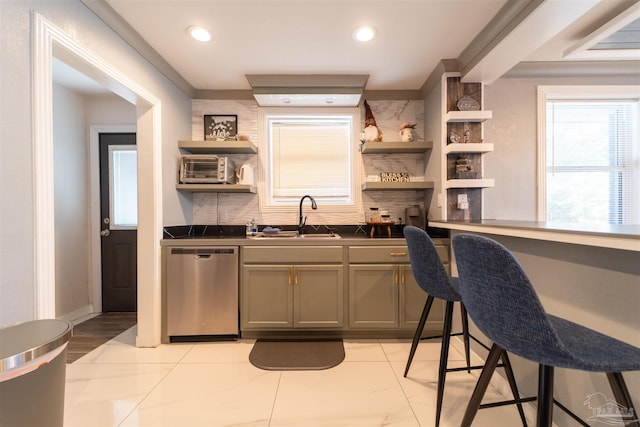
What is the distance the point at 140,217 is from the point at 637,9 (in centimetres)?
369

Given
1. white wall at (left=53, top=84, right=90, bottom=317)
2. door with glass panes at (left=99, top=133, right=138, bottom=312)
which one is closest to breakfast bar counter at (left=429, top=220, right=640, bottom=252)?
door with glass panes at (left=99, top=133, right=138, bottom=312)

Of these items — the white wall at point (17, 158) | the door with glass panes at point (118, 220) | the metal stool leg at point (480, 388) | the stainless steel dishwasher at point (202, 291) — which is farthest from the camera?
the door with glass panes at point (118, 220)

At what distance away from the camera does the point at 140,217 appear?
92.4 inches

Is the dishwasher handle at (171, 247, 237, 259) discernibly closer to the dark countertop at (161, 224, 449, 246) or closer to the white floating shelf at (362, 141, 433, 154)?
the dark countertop at (161, 224, 449, 246)

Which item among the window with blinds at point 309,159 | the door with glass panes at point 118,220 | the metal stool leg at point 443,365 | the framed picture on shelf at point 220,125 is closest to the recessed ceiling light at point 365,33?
the window with blinds at point 309,159

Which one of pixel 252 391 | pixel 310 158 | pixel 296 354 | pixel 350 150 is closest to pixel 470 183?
pixel 350 150

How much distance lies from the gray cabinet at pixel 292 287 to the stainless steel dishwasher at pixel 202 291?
0.38 feet

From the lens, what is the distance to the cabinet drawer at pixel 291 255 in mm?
2418

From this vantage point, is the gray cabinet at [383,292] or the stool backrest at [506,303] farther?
the gray cabinet at [383,292]

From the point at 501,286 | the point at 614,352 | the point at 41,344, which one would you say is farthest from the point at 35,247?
the point at 614,352

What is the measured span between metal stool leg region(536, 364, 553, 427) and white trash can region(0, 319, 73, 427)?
149 centimetres

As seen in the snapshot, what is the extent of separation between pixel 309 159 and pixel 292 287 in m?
1.45

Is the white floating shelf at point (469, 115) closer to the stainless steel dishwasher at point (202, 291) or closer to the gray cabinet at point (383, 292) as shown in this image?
the gray cabinet at point (383, 292)

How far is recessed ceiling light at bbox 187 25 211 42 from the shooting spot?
1.97 metres
